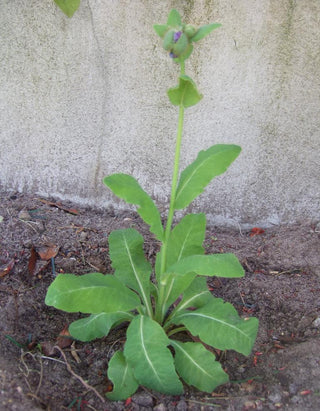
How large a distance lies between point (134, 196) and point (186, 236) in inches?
14.0

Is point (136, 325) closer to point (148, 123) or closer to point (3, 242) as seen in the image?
point (3, 242)

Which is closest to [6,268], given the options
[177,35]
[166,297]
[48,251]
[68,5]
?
[48,251]

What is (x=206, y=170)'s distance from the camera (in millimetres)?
1348

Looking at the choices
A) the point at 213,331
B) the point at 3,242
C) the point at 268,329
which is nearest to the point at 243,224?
the point at 268,329

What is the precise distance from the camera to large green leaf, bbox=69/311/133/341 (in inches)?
57.3

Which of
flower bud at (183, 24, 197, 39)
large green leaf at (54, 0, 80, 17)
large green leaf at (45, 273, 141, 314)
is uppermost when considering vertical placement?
large green leaf at (54, 0, 80, 17)

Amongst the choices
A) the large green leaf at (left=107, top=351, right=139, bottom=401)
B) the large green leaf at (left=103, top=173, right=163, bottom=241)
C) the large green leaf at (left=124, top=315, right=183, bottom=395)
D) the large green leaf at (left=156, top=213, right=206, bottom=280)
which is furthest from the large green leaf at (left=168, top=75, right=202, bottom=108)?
the large green leaf at (left=107, top=351, right=139, bottom=401)

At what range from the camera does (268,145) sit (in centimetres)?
213

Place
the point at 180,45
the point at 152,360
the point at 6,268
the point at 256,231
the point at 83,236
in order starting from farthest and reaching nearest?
the point at 256,231 < the point at 83,236 < the point at 6,268 < the point at 152,360 < the point at 180,45

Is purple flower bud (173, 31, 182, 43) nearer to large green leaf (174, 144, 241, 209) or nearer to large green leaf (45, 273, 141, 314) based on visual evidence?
large green leaf (174, 144, 241, 209)

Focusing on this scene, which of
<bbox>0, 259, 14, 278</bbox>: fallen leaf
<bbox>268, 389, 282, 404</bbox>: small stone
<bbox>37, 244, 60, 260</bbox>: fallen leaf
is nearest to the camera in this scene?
<bbox>268, 389, 282, 404</bbox>: small stone

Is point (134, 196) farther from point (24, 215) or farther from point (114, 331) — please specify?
point (24, 215)

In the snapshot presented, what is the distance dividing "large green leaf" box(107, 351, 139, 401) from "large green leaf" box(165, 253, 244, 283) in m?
0.34

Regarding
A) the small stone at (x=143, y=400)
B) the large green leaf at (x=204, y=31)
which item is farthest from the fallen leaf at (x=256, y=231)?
the large green leaf at (x=204, y=31)
